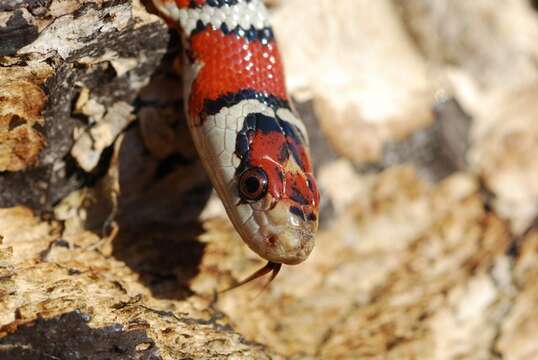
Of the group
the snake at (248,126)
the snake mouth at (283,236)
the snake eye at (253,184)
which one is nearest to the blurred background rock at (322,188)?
the snake at (248,126)

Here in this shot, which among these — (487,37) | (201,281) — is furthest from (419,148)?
(201,281)

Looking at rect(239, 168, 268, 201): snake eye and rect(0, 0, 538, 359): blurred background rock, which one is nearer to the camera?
rect(0, 0, 538, 359): blurred background rock

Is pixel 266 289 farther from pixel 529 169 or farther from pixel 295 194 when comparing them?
pixel 529 169

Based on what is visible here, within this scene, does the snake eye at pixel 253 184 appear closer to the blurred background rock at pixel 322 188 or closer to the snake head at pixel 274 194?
the snake head at pixel 274 194

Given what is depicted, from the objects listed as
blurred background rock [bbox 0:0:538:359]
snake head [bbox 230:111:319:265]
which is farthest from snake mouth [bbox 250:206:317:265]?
blurred background rock [bbox 0:0:538:359]

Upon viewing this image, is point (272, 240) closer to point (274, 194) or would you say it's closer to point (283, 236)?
point (283, 236)

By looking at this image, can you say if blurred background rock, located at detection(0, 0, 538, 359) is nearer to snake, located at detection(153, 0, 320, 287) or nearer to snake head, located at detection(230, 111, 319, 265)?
snake, located at detection(153, 0, 320, 287)
